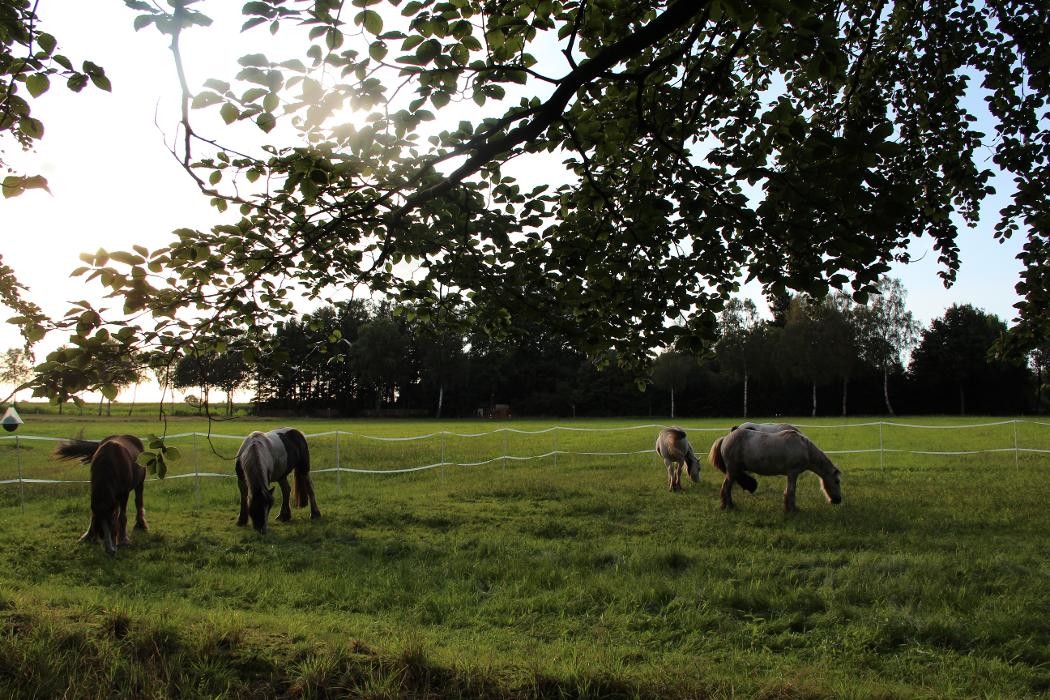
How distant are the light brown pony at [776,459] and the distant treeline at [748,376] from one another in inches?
1316

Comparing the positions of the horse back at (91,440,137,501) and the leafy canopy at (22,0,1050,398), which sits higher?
the leafy canopy at (22,0,1050,398)

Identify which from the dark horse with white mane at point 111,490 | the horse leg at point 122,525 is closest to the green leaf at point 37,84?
the dark horse with white mane at point 111,490

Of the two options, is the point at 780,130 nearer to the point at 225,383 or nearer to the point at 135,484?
the point at 225,383

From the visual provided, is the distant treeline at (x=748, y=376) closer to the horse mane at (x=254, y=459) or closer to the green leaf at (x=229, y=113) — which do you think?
the horse mane at (x=254, y=459)

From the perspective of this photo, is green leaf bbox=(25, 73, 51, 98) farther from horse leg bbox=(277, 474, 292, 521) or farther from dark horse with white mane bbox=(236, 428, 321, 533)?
horse leg bbox=(277, 474, 292, 521)

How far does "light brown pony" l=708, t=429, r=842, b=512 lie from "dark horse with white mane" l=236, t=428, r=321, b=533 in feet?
22.4

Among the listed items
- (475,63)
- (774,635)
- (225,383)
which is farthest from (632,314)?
(225,383)

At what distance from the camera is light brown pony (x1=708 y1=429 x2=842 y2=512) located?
10.5m

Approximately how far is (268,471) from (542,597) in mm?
5625

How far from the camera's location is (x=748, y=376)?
58188 millimetres

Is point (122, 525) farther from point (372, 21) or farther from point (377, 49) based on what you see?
point (372, 21)

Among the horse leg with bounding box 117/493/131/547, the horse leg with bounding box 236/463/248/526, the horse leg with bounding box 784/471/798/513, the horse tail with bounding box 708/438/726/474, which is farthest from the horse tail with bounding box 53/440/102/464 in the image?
the horse leg with bounding box 784/471/798/513

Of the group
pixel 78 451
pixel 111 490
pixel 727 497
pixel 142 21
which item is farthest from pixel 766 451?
pixel 78 451

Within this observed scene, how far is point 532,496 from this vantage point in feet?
39.1
